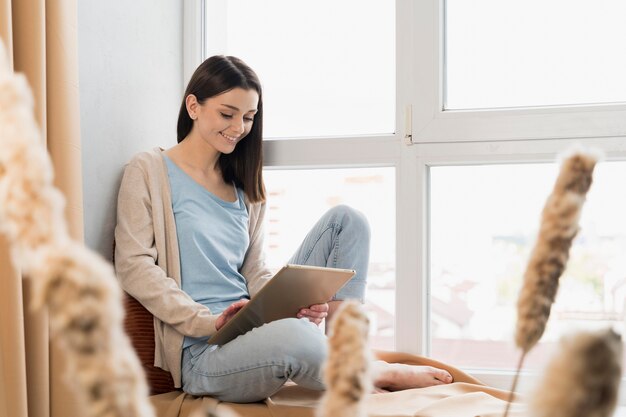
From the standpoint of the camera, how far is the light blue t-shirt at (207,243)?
2.21 meters

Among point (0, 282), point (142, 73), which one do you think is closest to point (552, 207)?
point (0, 282)

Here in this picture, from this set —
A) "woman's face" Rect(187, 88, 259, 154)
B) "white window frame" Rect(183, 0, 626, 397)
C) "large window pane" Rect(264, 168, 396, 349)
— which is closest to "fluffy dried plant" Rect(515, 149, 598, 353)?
"woman's face" Rect(187, 88, 259, 154)

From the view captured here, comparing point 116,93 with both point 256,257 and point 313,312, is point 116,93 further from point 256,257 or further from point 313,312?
point 313,312

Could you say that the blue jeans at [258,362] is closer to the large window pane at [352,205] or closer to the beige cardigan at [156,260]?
the beige cardigan at [156,260]

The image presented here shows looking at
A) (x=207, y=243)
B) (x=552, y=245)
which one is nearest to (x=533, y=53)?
(x=207, y=243)

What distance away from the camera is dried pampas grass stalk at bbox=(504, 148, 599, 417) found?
221 millimetres

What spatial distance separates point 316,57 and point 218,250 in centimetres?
88

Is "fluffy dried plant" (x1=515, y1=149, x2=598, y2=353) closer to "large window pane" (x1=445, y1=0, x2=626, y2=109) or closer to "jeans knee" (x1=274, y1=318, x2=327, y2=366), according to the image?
"jeans knee" (x1=274, y1=318, x2=327, y2=366)

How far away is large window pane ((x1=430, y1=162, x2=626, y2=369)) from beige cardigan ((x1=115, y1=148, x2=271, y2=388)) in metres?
0.91

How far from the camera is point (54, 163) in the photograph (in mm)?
1727

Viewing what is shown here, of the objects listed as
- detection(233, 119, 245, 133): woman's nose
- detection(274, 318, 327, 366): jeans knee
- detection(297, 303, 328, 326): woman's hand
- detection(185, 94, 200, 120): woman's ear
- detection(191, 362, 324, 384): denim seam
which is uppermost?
detection(185, 94, 200, 120): woman's ear

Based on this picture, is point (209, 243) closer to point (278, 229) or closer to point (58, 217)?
point (278, 229)

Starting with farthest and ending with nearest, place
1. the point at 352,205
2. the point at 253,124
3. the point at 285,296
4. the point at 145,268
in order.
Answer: the point at 352,205 < the point at 253,124 < the point at 145,268 < the point at 285,296

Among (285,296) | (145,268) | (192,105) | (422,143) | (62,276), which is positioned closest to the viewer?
(62,276)
